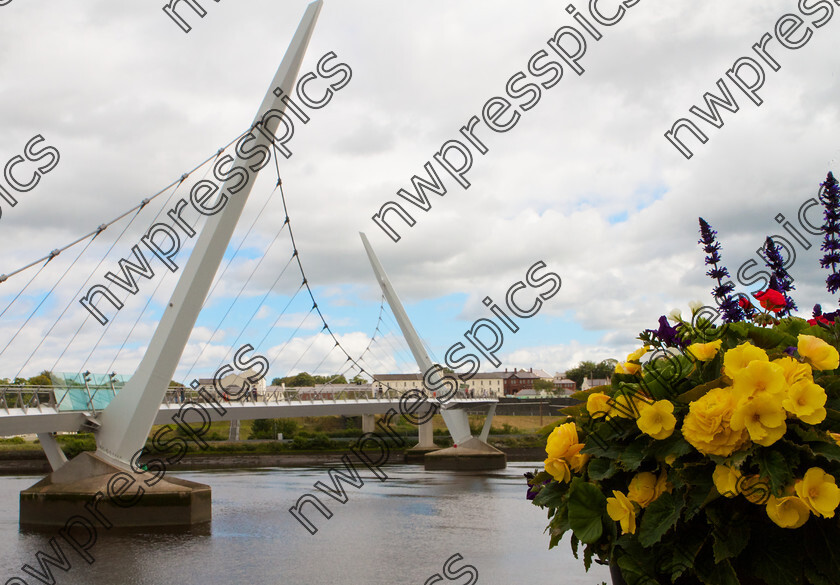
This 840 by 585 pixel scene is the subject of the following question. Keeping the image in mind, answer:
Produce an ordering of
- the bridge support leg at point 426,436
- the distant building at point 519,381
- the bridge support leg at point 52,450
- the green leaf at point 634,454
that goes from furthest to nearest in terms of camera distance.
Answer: the distant building at point 519,381 < the bridge support leg at point 426,436 < the bridge support leg at point 52,450 < the green leaf at point 634,454

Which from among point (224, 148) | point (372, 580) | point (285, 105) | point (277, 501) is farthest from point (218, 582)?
point (224, 148)

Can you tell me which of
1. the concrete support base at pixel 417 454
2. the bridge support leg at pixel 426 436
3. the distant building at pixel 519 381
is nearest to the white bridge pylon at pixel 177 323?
the concrete support base at pixel 417 454

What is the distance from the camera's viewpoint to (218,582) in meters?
15.2

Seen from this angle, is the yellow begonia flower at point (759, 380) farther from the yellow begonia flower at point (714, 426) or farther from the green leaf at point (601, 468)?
the green leaf at point (601, 468)

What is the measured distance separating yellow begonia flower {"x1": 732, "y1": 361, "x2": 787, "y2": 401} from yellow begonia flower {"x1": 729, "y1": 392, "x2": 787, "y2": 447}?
0.04 ft

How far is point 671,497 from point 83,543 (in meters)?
21.4

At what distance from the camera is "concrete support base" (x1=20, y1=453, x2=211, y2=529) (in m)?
21.9

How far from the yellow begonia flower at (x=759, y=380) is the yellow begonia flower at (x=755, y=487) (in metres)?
0.21

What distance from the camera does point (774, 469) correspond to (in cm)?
182

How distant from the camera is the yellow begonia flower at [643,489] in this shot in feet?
6.64

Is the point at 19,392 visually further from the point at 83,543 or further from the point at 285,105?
the point at 285,105

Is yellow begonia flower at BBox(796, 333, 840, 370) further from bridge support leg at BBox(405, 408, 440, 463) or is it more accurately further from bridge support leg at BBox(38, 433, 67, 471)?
bridge support leg at BBox(405, 408, 440, 463)

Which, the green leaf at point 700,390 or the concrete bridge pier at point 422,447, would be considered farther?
the concrete bridge pier at point 422,447

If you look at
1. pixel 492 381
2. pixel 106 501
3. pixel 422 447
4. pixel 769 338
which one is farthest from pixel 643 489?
pixel 492 381
